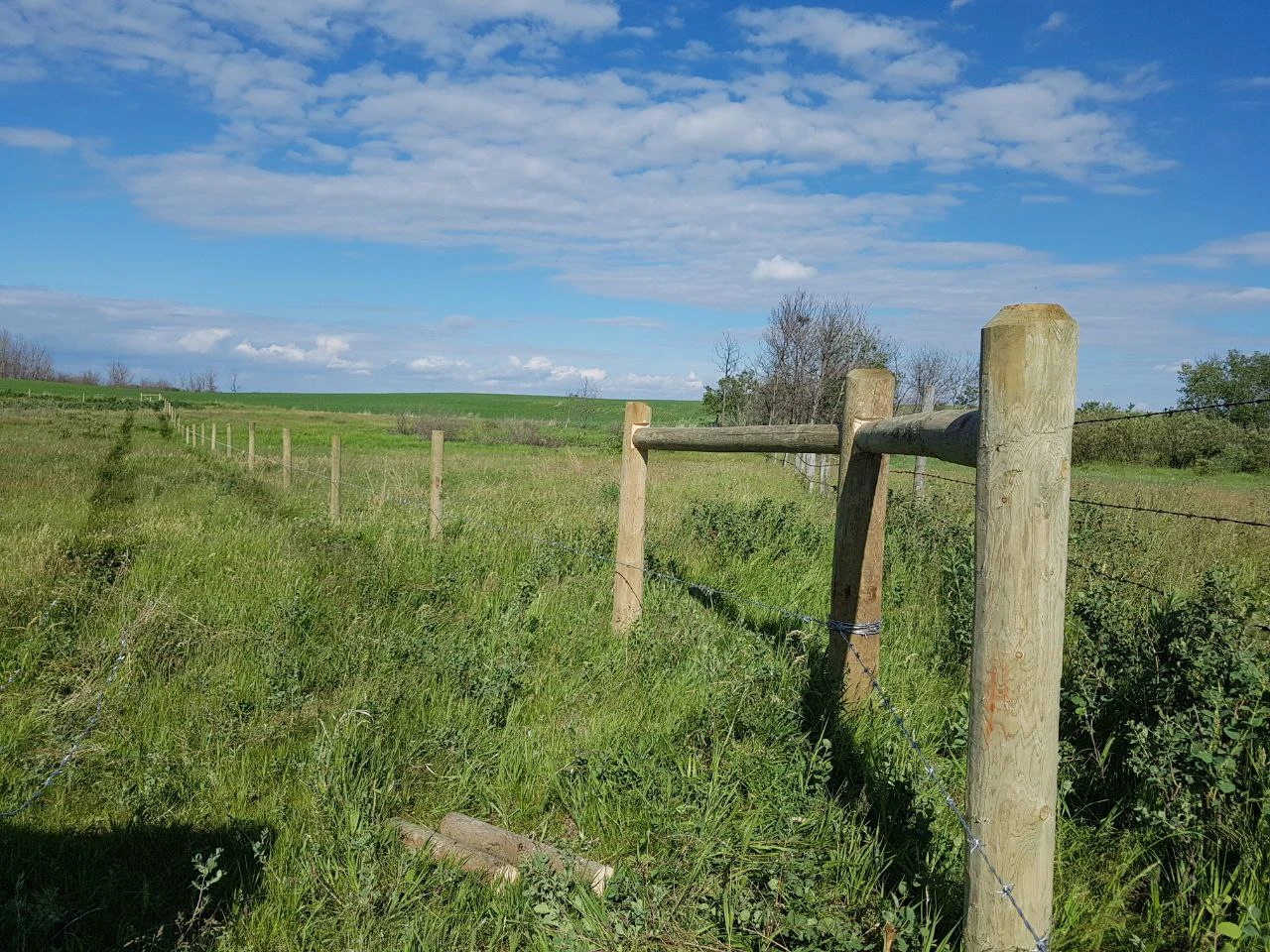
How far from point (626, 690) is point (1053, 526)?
8.83ft

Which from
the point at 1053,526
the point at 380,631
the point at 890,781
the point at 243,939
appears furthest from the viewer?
the point at 380,631

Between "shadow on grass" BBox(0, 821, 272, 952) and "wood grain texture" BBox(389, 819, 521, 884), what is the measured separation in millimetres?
491

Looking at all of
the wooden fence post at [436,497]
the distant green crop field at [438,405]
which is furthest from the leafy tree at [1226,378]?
the wooden fence post at [436,497]

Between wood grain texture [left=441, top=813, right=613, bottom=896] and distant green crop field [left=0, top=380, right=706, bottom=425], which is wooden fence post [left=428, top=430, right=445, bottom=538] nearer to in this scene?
wood grain texture [left=441, top=813, right=613, bottom=896]

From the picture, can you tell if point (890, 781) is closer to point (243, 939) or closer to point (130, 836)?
point (243, 939)

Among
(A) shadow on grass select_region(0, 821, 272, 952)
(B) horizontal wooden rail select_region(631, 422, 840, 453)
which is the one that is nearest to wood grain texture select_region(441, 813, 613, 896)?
(A) shadow on grass select_region(0, 821, 272, 952)

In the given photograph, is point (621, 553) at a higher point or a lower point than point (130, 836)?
higher

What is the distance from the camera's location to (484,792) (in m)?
3.46

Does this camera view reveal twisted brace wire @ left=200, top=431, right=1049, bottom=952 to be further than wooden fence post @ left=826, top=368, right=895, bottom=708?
No

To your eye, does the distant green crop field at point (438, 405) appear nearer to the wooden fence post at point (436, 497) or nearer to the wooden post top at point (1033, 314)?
the wooden fence post at point (436, 497)

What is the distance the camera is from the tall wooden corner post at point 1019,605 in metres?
1.92

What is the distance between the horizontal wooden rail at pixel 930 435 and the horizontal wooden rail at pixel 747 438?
29 cm

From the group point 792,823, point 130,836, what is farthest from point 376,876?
point 792,823

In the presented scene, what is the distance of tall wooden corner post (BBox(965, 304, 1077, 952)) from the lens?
1915mm
